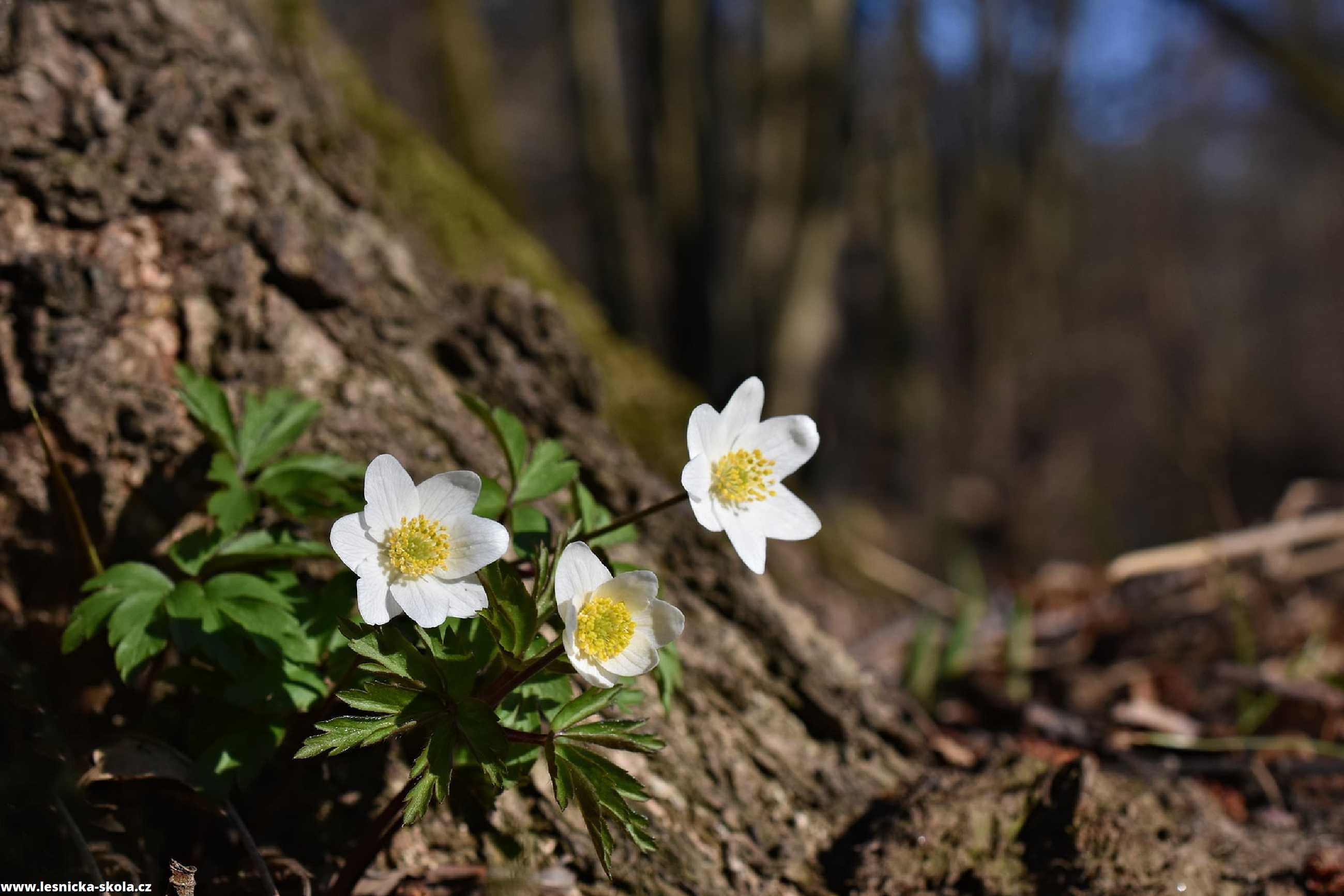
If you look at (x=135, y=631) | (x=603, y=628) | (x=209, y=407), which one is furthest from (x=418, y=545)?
(x=209, y=407)

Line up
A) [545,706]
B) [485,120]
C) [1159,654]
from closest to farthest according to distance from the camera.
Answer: [545,706] < [1159,654] < [485,120]

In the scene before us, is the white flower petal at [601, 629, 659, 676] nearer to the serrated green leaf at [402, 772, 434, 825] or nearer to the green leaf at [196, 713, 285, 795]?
the serrated green leaf at [402, 772, 434, 825]

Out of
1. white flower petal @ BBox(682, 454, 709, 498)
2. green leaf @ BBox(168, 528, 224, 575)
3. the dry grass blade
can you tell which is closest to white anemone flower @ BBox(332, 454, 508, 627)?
white flower petal @ BBox(682, 454, 709, 498)

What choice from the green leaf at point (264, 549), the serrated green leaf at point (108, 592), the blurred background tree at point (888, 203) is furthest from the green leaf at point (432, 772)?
the blurred background tree at point (888, 203)

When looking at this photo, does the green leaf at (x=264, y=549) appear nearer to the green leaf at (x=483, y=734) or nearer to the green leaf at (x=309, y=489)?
the green leaf at (x=309, y=489)

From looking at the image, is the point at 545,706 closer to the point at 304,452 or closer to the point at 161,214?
the point at 304,452

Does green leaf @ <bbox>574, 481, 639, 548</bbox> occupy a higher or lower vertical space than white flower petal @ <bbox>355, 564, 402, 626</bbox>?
higher

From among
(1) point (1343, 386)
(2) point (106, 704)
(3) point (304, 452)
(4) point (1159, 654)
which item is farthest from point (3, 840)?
(1) point (1343, 386)

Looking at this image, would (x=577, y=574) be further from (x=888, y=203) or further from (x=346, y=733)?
(x=888, y=203)
